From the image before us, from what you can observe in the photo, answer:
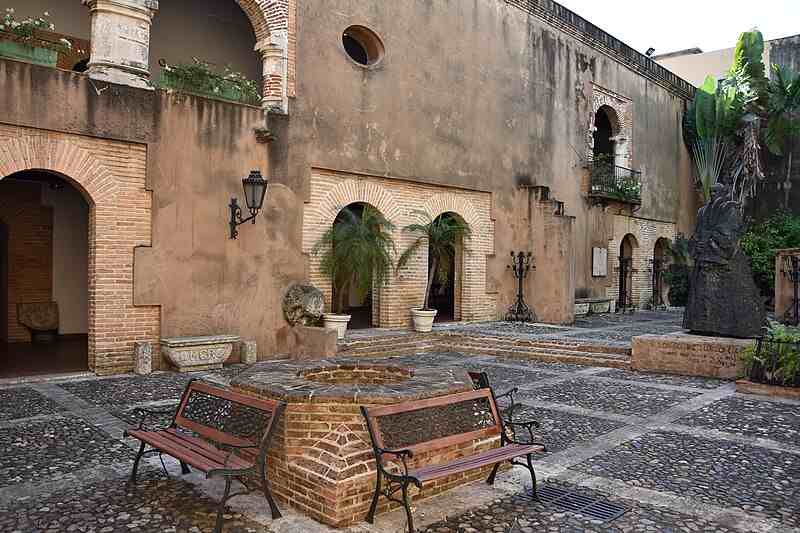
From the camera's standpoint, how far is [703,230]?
1011cm

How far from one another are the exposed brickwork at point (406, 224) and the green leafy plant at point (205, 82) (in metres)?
1.77

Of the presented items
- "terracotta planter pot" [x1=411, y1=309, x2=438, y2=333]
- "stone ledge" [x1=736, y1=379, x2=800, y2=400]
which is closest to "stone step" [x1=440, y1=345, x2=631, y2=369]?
"terracotta planter pot" [x1=411, y1=309, x2=438, y2=333]

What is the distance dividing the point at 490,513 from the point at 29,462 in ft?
11.4

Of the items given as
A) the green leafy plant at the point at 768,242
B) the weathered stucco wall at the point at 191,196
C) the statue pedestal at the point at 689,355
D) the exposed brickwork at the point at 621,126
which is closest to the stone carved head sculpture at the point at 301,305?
the weathered stucco wall at the point at 191,196

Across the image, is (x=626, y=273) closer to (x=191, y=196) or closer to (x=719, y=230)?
(x=719, y=230)

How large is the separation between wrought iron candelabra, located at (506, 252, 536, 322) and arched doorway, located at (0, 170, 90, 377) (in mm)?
9049

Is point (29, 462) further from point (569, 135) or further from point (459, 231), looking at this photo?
point (569, 135)

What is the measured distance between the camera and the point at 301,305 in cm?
1077

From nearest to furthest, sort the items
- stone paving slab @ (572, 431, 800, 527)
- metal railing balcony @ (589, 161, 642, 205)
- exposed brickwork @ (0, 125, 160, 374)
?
stone paving slab @ (572, 431, 800, 527) < exposed brickwork @ (0, 125, 160, 374) < metal railing balcony @ (589, 161, 642, 205)

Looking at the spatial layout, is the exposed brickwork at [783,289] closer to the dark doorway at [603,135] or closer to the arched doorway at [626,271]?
the arched doorway at [626,271]

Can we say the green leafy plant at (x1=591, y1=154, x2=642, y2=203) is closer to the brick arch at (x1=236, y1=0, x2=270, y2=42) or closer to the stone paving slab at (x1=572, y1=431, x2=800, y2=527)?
the brick arch at (x1=236, y1=0, x2=270, y2=42)

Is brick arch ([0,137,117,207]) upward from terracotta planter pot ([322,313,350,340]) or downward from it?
upward

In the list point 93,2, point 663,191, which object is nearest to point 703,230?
point 93,2

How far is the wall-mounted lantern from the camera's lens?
9930 mm
